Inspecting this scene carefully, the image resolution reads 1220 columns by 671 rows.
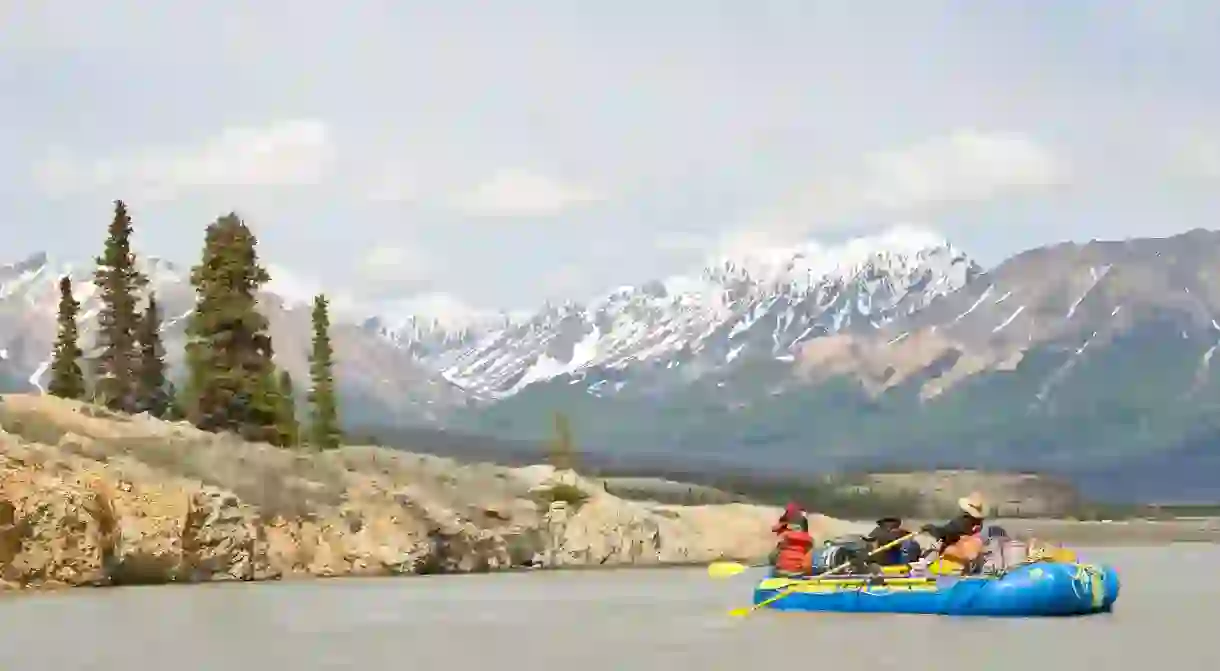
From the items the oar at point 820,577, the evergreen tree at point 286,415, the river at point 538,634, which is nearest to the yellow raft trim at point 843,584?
the oar at point 820,577

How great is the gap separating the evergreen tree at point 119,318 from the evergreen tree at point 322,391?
1689 cm

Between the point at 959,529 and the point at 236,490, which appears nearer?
the point at 959,529

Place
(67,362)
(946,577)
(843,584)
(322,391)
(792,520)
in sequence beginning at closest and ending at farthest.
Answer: (946,577) < (843,584) < (792,520) < (67,362) < (322,391)

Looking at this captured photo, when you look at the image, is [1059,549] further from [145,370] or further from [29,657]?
[145,370]

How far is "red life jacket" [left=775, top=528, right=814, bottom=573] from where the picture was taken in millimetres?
65562

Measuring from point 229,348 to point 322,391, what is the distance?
26767 mm

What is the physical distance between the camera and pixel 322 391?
144 meters

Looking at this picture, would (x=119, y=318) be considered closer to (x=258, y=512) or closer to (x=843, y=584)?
(x=258, y=512)

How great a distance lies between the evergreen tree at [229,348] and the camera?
116500 millimetres

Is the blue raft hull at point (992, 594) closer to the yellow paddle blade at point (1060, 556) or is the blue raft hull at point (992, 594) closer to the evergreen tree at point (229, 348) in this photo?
the yellow paddle blade at point (1060, 556)

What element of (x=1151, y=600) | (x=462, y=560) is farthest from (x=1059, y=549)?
(x=462, y=560)

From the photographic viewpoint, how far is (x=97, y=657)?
166 feet

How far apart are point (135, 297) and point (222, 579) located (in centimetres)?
4201

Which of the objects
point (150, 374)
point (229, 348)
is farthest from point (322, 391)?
point (229, 348)
